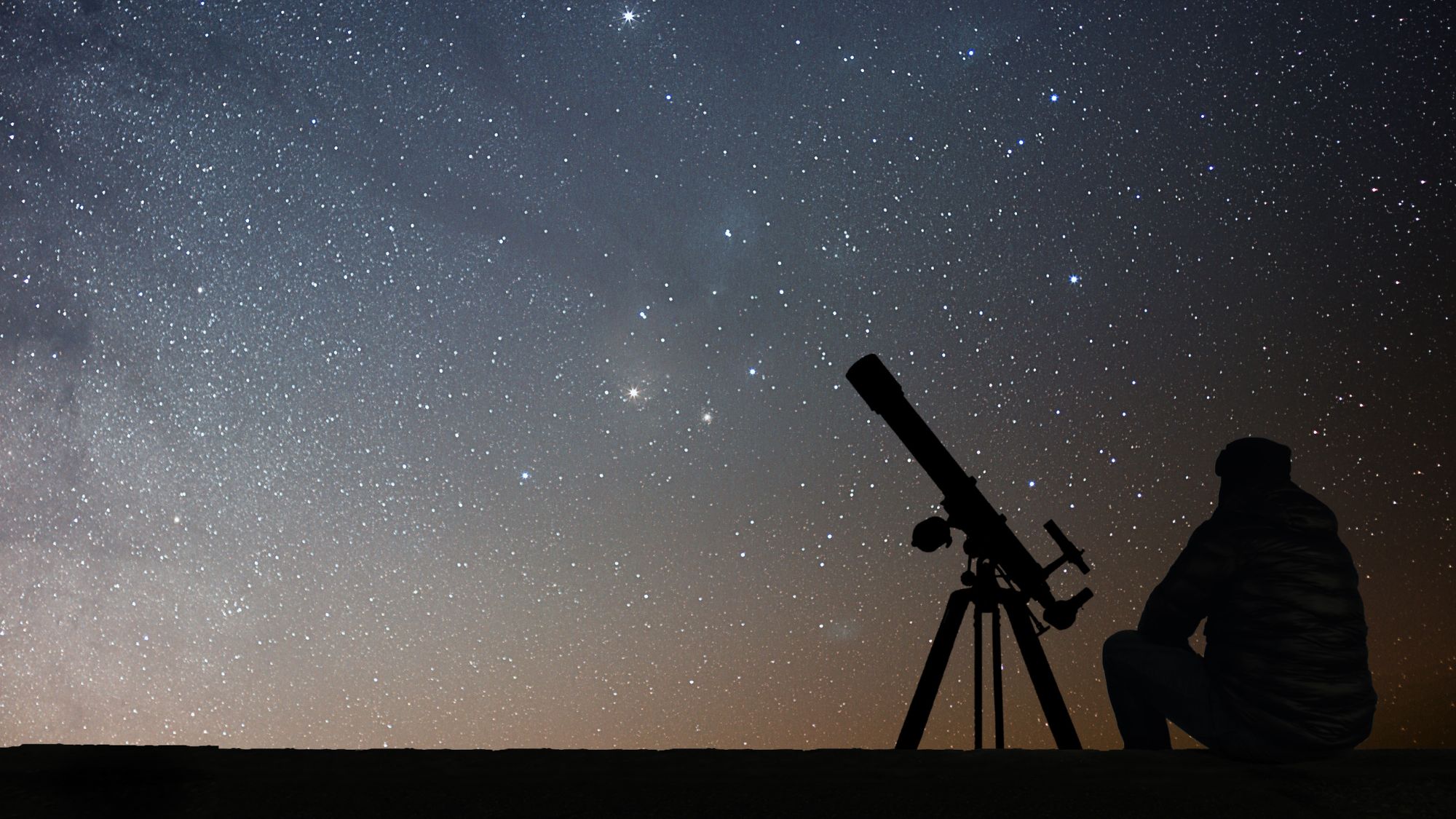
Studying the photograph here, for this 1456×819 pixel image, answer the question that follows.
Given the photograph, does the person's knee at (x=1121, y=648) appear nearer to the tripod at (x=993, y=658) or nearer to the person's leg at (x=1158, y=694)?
the person's leg at (x=1158, y=694)

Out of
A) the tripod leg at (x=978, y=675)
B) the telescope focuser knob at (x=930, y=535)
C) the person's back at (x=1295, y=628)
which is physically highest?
the telescope focuser knob at (x=930, y=535)

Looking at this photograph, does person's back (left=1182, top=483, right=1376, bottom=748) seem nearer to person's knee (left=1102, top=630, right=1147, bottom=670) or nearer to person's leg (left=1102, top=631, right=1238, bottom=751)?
person's leg (left=1102, top=631, right=1238, bottom=751)

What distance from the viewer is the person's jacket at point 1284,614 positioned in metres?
3.07

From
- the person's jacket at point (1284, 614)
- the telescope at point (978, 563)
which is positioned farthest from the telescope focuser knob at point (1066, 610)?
the person's jacket at point (1284, 614)

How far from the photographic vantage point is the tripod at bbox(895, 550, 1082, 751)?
503cm

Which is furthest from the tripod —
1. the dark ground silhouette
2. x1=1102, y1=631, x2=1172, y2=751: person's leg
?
the dark ground silhouette

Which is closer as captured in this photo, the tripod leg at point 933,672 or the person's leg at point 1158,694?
the person's leg at point 1158,694

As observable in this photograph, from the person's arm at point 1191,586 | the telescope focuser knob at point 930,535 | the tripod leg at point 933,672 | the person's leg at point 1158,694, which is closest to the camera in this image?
the person's leg at point 1158,694

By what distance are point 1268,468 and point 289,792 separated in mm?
3480

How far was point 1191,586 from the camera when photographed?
11.3ft

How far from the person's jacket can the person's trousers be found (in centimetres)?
5

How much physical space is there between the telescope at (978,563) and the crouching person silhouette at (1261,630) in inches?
66.2

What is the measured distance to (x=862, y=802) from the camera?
93.7 inches

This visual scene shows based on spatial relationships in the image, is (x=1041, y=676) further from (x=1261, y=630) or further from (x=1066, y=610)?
(x=1261, y=630)
